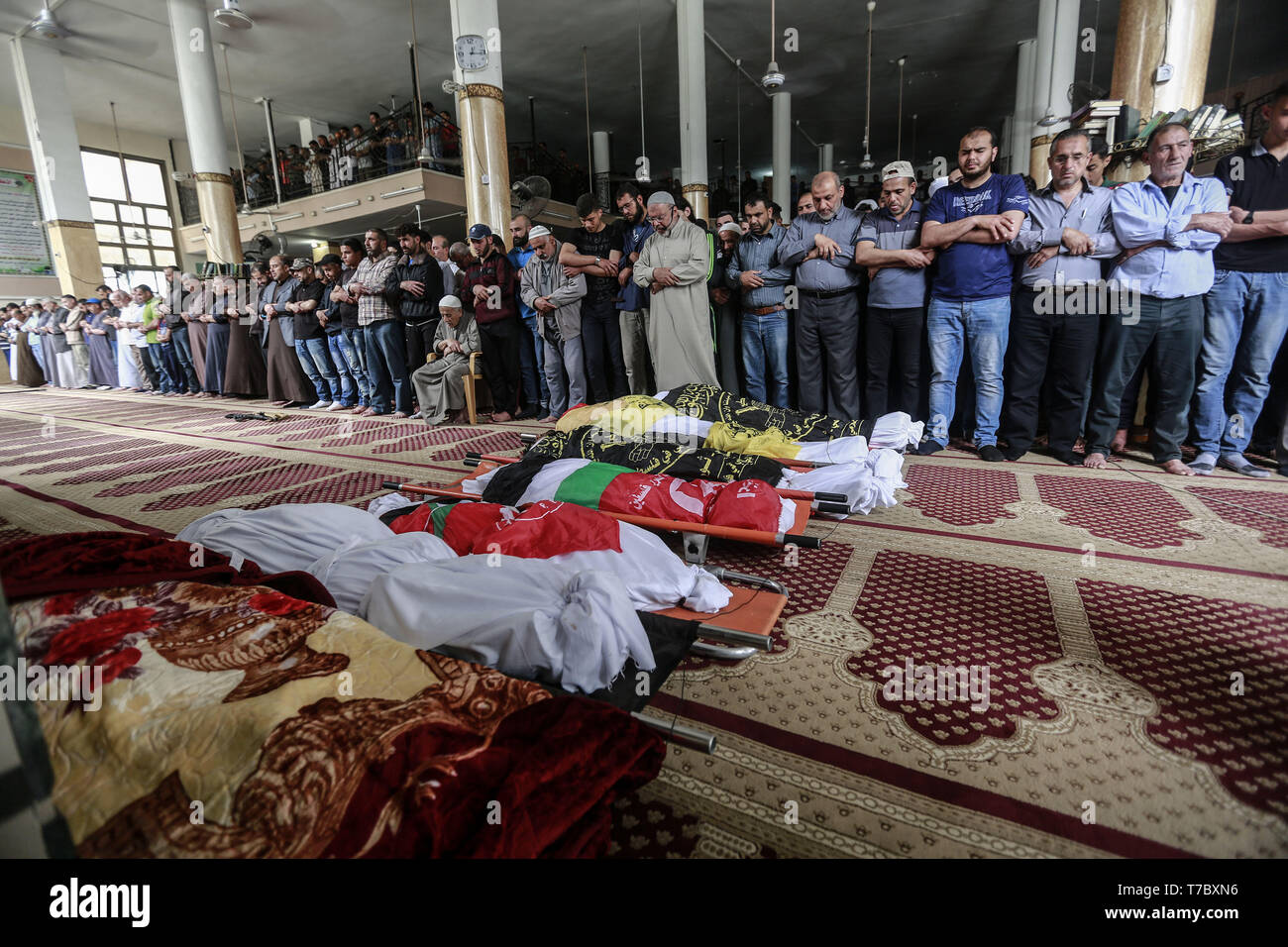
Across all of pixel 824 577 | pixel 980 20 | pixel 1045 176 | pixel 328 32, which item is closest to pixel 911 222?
pixel 824 577

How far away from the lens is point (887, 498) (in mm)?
2838

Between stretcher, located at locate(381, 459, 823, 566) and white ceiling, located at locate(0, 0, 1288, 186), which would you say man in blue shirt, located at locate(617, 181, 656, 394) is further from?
white ceiling, located at locate(0, 0, 1288, 186)

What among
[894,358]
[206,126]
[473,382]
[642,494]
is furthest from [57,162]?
[894,358]

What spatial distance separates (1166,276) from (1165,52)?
2.06 meters

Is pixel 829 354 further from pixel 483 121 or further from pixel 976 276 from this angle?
pixel 483 121

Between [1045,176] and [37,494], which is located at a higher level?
[1045,176]

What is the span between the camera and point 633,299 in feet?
16.5

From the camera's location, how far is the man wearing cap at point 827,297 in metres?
4.06

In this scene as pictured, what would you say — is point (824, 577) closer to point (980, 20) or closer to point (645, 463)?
point (645, 463)

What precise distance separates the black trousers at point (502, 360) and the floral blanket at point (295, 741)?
456cm

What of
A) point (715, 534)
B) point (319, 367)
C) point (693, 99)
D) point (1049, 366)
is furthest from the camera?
point (693, 99)

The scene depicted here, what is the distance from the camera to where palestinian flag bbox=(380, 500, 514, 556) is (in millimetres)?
2115

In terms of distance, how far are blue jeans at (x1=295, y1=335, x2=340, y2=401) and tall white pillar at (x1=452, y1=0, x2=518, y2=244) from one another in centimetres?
226

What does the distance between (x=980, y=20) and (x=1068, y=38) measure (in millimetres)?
1539
